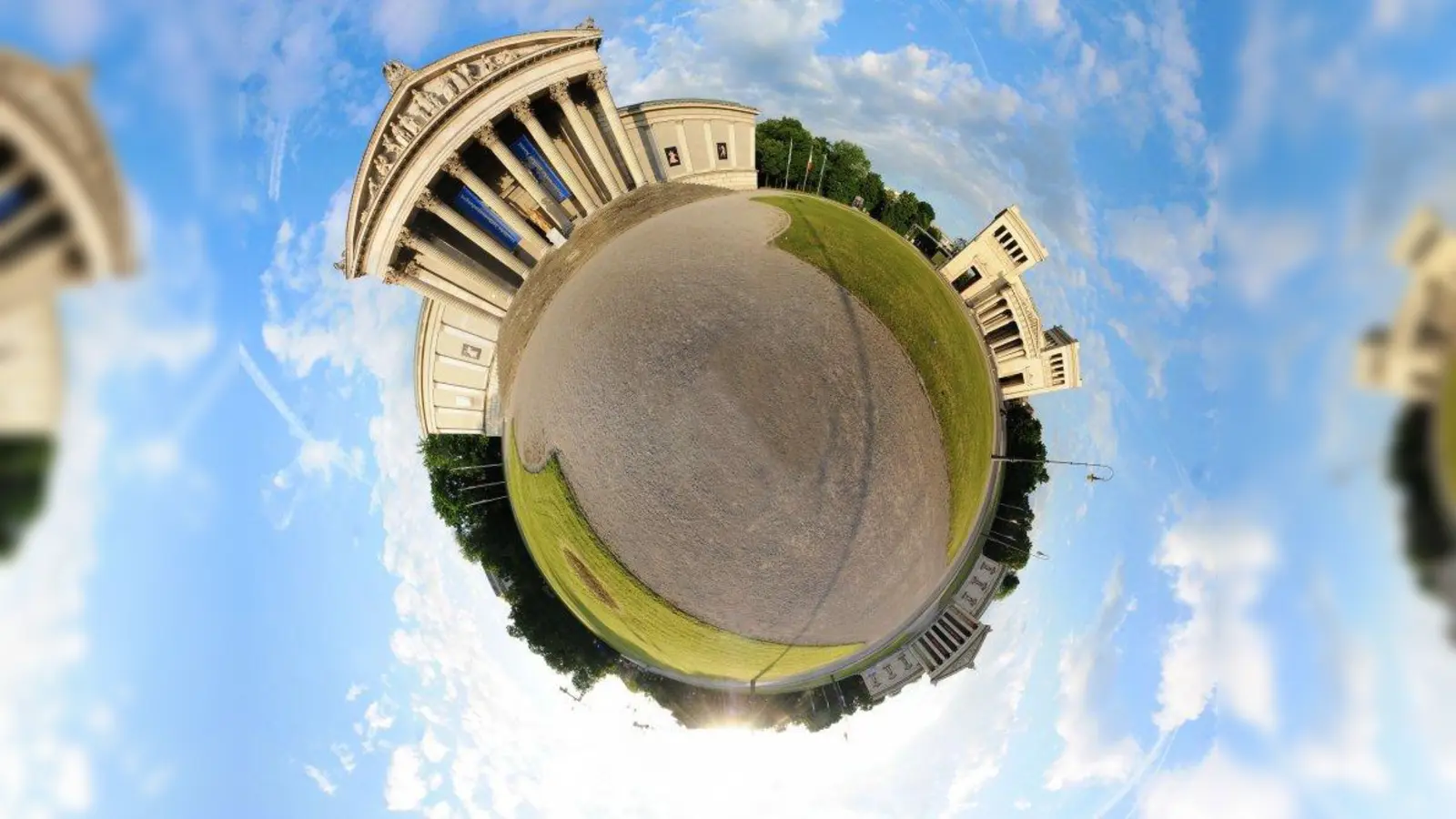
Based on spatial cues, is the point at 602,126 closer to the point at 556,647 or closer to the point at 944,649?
the point at 556,647

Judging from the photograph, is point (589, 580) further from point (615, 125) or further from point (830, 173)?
point (830, 173)

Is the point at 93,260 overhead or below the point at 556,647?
overhead

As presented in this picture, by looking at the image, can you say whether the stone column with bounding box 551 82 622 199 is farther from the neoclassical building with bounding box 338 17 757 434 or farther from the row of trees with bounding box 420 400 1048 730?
the row of trees with bounding box 420 400 1048 730

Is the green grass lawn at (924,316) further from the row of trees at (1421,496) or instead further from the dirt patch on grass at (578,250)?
the row of trees at (1421,496)

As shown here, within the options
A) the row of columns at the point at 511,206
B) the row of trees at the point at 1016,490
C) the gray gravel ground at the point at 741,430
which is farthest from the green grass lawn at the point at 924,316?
the row of columns at the point at 511,206

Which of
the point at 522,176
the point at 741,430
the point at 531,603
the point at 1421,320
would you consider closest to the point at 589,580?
the point at 531,603

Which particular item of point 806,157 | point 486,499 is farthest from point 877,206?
point 486,499

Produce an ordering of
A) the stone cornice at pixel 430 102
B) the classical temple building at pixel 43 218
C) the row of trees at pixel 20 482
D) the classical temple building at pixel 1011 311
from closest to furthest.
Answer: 1. the classical temple building at pixel 43 218
2. the row of trees at pixel 20 482
3. the stone cornice at pixel 430 102
4. the classical temple building at pixel 1011 311
